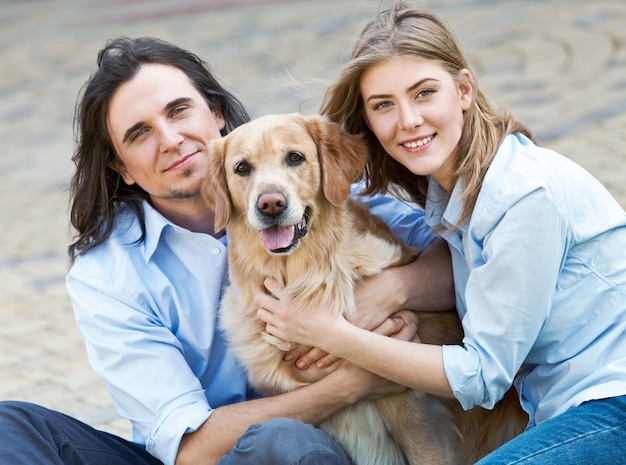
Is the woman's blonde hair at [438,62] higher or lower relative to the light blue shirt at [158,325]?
higher

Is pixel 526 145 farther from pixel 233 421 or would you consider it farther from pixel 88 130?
pixel 88 130

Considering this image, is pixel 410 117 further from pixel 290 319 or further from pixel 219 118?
pixel 219 118

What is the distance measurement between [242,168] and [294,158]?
19cm

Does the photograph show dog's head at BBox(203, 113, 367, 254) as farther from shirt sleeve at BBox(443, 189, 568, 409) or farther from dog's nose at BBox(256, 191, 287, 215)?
shirt sleeve at BBox(443, 189, 568, 409)

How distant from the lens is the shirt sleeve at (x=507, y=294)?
2.87m

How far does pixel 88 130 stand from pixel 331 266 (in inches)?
43.7

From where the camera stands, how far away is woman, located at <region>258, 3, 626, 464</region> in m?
2.88

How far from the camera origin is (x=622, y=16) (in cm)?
1027

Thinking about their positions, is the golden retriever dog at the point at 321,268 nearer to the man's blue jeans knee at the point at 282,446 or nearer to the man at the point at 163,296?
the man at the point at 163,296

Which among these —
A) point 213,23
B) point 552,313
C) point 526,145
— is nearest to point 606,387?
point 552,313

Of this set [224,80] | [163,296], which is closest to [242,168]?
[163,296]

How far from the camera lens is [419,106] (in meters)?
3.10

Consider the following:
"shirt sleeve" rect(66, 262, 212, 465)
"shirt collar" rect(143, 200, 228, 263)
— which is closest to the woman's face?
"shirt collar" rect(143, 200, 228, 263)

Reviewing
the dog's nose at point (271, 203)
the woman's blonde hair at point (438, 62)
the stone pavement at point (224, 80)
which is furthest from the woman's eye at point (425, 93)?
the dog's nose at point (271, 203)
